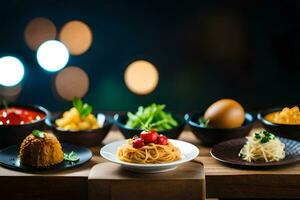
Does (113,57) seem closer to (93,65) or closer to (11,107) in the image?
(93,65)

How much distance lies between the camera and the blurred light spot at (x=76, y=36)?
347cm

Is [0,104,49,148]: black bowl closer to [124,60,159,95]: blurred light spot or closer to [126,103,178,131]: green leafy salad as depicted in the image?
[126,103,178,131]: green leafy salad

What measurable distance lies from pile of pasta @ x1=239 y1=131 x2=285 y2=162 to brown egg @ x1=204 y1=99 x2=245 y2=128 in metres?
0.28

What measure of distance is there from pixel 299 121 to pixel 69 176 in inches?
42.3

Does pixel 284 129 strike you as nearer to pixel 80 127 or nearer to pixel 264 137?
pixel 264 137

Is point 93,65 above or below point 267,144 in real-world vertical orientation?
above

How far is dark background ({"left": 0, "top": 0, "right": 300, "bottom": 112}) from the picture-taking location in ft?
11.2

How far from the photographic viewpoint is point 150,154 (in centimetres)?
233

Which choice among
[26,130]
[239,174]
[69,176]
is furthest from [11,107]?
[239,174]

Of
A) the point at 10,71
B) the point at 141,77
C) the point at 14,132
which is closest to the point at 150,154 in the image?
the point at 14,132

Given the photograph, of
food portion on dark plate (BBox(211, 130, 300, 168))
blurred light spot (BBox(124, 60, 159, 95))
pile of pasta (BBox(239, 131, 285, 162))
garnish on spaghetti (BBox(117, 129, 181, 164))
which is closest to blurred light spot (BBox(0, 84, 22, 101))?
→ blurred light spot (BBox(124, 60, 159, 95))

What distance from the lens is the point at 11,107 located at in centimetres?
302

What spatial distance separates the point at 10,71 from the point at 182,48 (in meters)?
1.02

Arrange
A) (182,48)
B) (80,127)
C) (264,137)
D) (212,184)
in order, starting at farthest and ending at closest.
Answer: (182,48) < (80,127) < (264,137) < (212,184)
